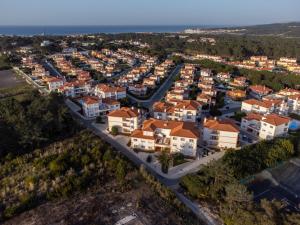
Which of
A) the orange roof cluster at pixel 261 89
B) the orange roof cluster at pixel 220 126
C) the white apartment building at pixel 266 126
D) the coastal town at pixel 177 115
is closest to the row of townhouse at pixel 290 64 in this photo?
the coastal town at pixel 177 115

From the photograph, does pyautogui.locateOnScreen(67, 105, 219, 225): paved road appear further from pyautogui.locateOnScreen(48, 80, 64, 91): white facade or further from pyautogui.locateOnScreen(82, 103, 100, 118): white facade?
pyautogui.locateOnScreen(48, 80, 64, 91): white facade

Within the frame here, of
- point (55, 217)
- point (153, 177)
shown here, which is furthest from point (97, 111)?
point (55, 217)

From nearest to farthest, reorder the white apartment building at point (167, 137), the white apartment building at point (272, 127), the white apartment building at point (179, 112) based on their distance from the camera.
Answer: the white apartment building at point (167, 137) < the white apartment building at point (272, 127) < the white apartment building at point (179, 112)

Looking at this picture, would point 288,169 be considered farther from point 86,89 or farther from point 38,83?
point 38,83

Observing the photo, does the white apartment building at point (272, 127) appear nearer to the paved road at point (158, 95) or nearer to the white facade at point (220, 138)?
the white facade at point (220, 138)

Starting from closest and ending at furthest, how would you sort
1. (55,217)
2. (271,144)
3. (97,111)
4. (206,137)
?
(55,217) → (271,144) → (206,137) → (97,111)

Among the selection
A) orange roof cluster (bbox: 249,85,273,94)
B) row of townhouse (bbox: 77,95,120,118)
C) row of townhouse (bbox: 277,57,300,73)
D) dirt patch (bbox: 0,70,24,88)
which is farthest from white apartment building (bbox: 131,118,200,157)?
row of townhouse (bbox: 277,57,300,73)
